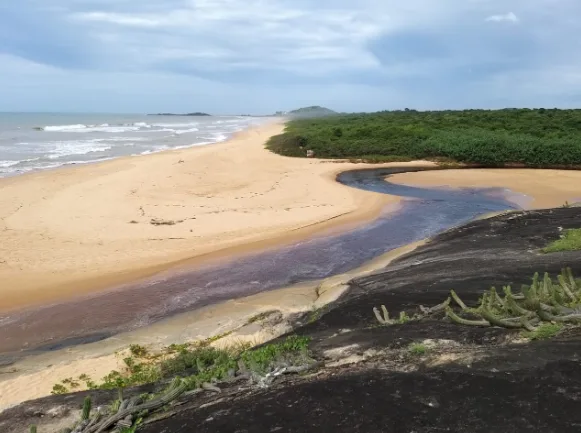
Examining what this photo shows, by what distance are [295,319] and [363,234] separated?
26.1 ft

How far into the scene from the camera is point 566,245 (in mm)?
10977

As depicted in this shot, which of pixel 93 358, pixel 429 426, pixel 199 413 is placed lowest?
pixel 93 358

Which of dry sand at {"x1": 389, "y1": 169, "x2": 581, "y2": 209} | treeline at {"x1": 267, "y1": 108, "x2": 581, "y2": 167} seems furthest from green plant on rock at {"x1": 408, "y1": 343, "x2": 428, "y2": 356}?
treeline at {"x1": 267, "y1": 108, "x2": 581, "y2": 167}

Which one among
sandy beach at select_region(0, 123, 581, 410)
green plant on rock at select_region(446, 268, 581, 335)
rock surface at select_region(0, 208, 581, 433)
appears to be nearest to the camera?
rock surface at select_region(0, 208, 581, 433)

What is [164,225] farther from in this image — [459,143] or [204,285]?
[459,143]

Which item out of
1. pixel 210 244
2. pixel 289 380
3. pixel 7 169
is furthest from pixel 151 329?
pixel 7 169

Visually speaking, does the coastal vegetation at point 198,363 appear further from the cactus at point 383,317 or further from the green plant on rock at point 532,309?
the green plant on rock at point 532,309

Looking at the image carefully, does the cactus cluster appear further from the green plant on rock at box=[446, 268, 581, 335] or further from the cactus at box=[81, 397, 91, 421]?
the cactus at box=[81, 397, 91, 421]

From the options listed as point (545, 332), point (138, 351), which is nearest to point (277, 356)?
point (138, 351)

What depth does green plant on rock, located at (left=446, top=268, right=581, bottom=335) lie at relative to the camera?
6.24 metres

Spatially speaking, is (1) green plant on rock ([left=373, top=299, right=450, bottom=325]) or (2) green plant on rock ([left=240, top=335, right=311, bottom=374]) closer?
(2) green plant on rock ([left=240, top=335, right=311, bottom=374])

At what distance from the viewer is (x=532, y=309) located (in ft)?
21.3

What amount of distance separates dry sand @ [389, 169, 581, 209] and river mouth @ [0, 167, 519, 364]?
7.11 metres

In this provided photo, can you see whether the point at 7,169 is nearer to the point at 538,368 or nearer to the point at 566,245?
the point at 566,245
